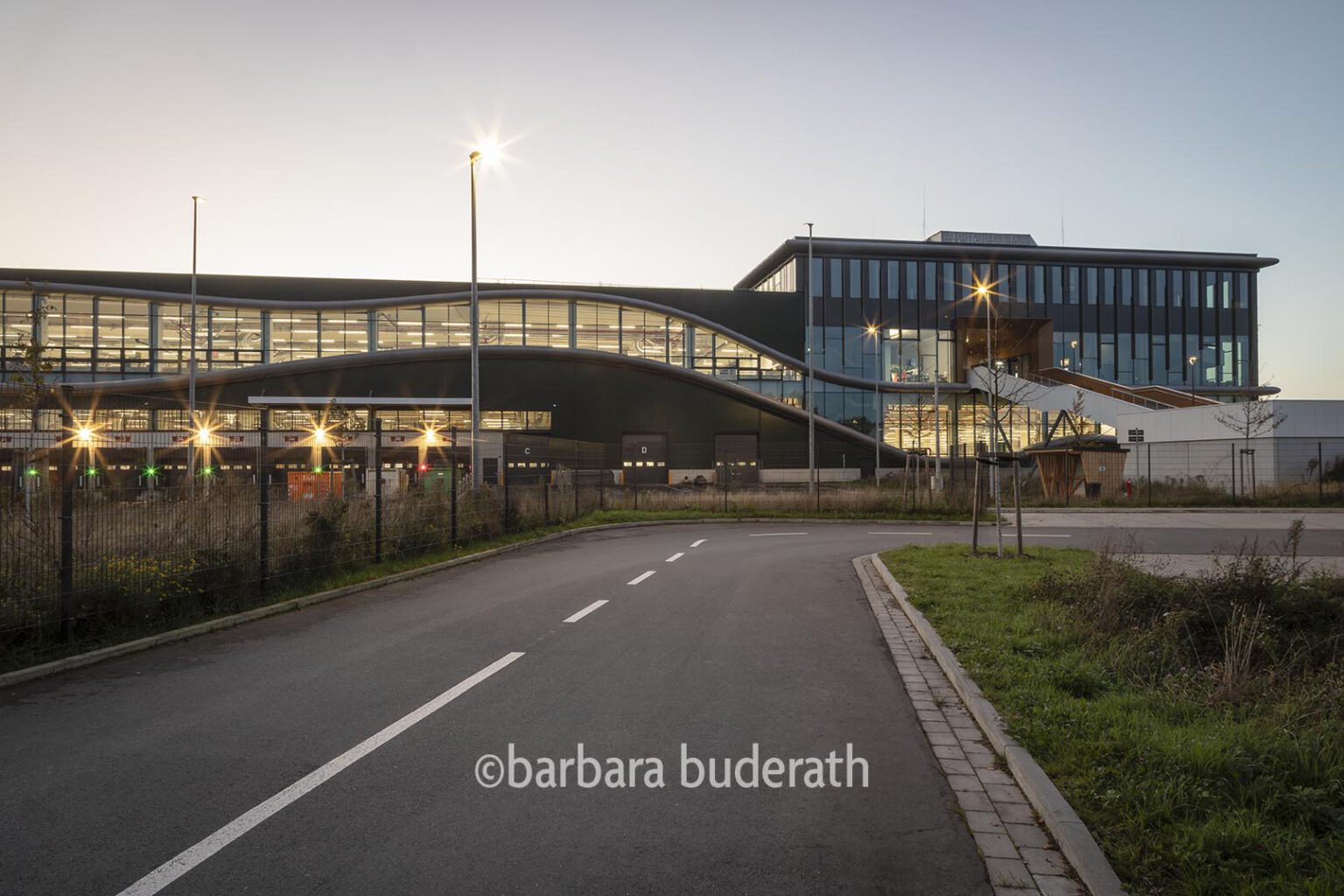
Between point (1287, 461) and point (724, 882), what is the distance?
Result: 42488 millimetres

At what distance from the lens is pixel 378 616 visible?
9.90 m

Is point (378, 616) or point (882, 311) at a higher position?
point (882, 311)

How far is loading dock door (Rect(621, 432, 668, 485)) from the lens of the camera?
5750 centimetres

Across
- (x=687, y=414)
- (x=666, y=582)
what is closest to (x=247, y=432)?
(x=666, y=582)

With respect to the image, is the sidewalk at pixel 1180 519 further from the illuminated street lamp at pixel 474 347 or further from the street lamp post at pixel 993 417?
the illuminated street lamp at pixel 474 347

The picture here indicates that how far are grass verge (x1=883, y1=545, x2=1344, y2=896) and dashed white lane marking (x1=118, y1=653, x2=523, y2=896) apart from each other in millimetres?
4124

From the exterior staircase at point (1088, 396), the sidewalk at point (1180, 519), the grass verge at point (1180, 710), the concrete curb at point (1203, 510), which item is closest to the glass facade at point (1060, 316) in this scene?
the exterior staircase at point (1088, 396)

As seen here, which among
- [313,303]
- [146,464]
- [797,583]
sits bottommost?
[797,583]

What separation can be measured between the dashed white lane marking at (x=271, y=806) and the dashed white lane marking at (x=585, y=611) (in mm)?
3203

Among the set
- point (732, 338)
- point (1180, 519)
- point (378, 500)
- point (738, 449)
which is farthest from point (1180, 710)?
point (732, 338)

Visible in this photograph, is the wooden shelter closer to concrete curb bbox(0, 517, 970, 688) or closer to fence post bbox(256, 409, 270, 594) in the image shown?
concrete curb bbox(0, 517, 970, 688)

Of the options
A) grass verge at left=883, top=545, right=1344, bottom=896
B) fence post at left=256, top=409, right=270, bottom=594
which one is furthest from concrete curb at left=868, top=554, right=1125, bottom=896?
Result: fence post at left=256, top=409, right=270, bottom=594

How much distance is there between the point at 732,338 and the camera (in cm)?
6153

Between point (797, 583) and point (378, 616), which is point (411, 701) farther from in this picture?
point (797, 583)
